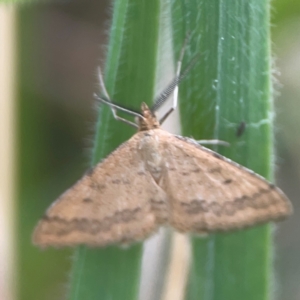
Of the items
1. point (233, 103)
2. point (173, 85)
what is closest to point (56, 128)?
point (173, 85)

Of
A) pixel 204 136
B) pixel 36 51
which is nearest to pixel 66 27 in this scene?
pixel 36 51

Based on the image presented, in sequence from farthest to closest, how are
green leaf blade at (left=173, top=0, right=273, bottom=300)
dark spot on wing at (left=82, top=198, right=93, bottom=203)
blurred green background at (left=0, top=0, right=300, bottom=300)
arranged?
1. blurred green background at (left=0, top=0, right=300, bottom=300)
2. dark spot on wing at (left=82, top=198, right=93, bottom=203)
3. green leaf blade at (left=173, top=0, right=273, bottom=300)

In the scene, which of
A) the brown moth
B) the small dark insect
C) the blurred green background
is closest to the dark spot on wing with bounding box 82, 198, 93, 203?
the brown moth

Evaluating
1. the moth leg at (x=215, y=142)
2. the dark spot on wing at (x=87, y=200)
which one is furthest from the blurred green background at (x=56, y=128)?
the moth leg at (x=215, y=142)

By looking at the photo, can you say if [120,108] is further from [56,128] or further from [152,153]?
[56,128]

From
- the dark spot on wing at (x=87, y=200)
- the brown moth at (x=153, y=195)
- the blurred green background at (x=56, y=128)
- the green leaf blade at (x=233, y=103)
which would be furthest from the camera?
the blurred green background at (x=56, y=128)

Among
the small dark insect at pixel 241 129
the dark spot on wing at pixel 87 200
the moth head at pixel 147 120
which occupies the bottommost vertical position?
the dark spot on wing at pixel 87 200

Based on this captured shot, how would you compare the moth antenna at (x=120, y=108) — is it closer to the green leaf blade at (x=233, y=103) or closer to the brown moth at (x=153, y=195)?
the brown moth at (x=153, y=195)

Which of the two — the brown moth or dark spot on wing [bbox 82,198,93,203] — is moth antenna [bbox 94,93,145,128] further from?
dark spot on wing [bbox 82,198,93,203]
